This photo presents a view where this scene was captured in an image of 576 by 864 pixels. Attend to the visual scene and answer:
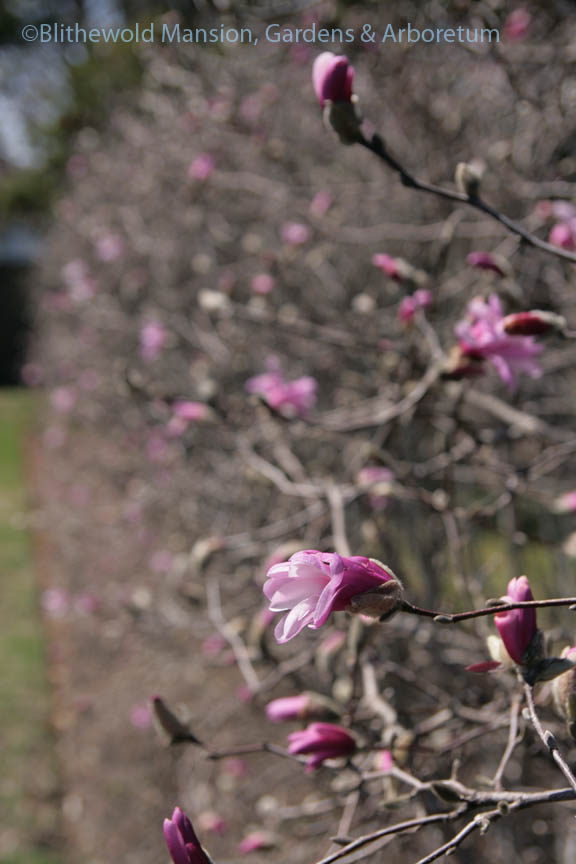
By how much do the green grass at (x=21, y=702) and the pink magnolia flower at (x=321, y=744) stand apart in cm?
266

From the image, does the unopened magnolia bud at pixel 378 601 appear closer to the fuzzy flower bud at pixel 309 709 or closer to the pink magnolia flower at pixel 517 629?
the pink magnolia flower at pixel 517 629

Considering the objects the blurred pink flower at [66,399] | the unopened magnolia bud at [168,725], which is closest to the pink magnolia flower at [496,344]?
the unopened magnolia bud at [168,725]

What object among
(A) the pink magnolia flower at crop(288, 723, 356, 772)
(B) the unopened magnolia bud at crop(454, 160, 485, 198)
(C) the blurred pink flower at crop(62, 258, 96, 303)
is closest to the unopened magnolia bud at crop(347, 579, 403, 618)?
(A) the pink magnolia flower at crop(288, 723, 356, 772)

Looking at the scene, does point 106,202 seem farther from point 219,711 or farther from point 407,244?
point 219,711

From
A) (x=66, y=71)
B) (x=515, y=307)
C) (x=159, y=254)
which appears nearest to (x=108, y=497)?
(x=159, y=254)

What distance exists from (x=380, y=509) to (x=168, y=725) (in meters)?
0.94

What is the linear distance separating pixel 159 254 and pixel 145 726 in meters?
2.85

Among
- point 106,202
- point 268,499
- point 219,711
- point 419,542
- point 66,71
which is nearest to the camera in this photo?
point 419,542

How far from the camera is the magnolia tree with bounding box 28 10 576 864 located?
0.82 meters

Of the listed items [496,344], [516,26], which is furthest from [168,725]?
[516,26]

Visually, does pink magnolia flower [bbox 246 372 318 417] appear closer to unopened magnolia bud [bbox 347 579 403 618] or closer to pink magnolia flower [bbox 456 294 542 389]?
pink magnolia flower [bbox 456 294 542 389]

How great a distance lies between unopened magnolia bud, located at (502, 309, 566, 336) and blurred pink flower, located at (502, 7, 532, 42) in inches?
66.9

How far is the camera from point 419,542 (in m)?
2.16

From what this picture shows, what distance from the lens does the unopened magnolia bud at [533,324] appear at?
109 cm
